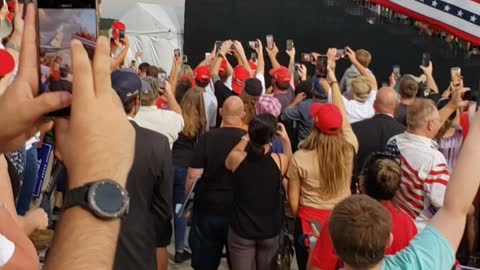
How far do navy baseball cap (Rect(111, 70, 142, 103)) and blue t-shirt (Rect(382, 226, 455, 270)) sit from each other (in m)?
1.75

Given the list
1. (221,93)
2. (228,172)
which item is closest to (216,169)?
(228,172)

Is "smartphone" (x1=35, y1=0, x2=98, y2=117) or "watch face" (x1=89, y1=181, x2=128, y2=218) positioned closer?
"watch face" (x1=89, y1=181, x2=128, y2=218)

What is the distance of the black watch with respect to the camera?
1520 millimetres

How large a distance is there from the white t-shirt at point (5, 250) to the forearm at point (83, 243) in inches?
17.6

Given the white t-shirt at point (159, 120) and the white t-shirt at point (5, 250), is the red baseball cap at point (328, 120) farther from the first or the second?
the white t-shirt at point (5, 250)

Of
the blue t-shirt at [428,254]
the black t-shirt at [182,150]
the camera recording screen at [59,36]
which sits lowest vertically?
the black t-shirt at [182,150]

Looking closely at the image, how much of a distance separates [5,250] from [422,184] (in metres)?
3.15

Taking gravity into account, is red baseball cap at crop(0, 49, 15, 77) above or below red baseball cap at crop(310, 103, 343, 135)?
above

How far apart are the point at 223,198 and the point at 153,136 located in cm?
142

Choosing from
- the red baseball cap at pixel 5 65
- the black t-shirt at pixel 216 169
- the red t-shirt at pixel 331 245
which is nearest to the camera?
the red baseball cap at pixel 5 65

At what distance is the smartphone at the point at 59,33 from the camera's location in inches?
68.0

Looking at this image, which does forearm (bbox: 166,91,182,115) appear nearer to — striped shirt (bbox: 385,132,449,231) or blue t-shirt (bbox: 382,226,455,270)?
striped shirt (bbox: 385,132,449,231)

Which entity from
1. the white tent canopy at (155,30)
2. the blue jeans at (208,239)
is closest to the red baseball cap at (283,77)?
the blue jeans at (208,239)

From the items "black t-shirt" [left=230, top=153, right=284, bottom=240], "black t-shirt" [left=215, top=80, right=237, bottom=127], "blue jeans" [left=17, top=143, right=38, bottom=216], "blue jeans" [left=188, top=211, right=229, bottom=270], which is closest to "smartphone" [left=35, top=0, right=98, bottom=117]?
"black t-shirt" [left=230, top=153, right=284, bottom=240]
